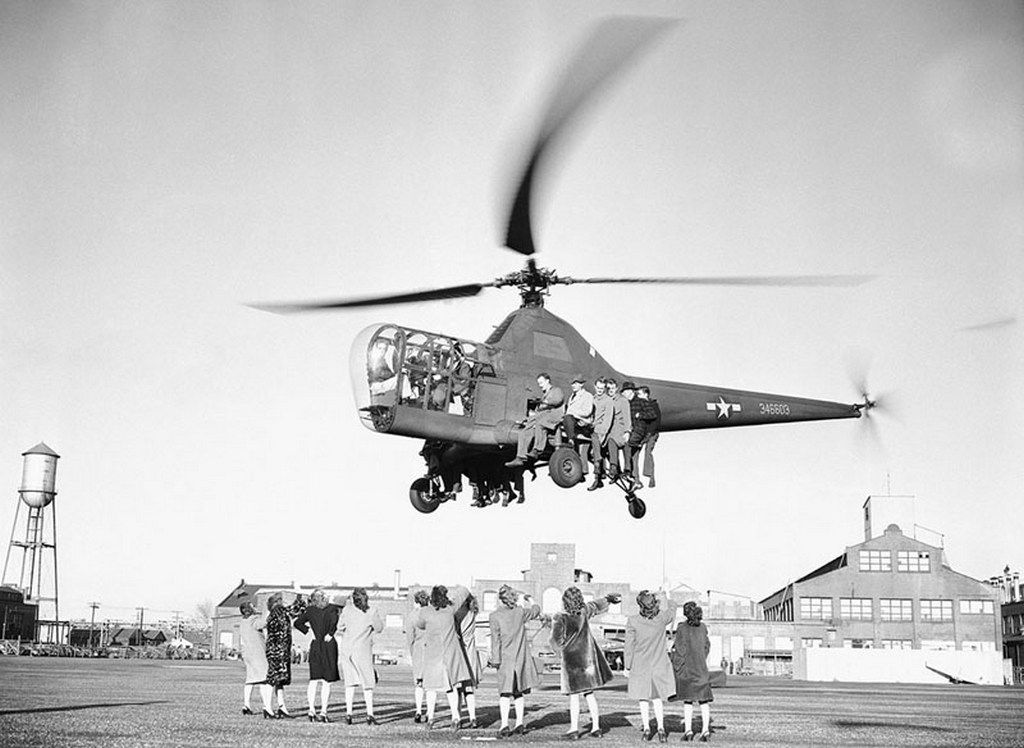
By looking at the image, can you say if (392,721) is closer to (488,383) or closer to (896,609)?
(488,383)

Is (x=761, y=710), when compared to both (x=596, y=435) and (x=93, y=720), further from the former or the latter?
(x=93, y=720)

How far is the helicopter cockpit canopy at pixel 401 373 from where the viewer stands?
805 inches

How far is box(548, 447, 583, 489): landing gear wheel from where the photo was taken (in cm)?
2172

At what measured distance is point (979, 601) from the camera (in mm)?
80938

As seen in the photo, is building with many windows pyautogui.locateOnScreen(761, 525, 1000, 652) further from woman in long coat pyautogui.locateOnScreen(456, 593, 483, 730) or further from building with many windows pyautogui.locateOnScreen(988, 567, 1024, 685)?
woman in long coat pyautogui.locateOnScreen(456, 593, 483, 730)

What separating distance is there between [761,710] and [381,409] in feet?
28.1

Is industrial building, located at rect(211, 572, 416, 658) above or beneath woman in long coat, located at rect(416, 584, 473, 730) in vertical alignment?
beneath

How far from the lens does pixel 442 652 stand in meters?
14.6

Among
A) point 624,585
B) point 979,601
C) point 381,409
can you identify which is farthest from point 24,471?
point 979,601

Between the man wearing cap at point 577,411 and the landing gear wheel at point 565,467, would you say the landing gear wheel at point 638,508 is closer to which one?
the landing gear wheel at point 565,467

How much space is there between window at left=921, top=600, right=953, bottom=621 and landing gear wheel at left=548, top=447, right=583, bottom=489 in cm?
6663

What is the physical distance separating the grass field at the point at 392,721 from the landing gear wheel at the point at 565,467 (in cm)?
409

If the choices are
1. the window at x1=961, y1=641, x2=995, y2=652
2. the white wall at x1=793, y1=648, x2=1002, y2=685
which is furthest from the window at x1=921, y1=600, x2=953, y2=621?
the white wall at x1=793, y1=648, x2=1002, y2=685

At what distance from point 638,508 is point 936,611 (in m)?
64.9
